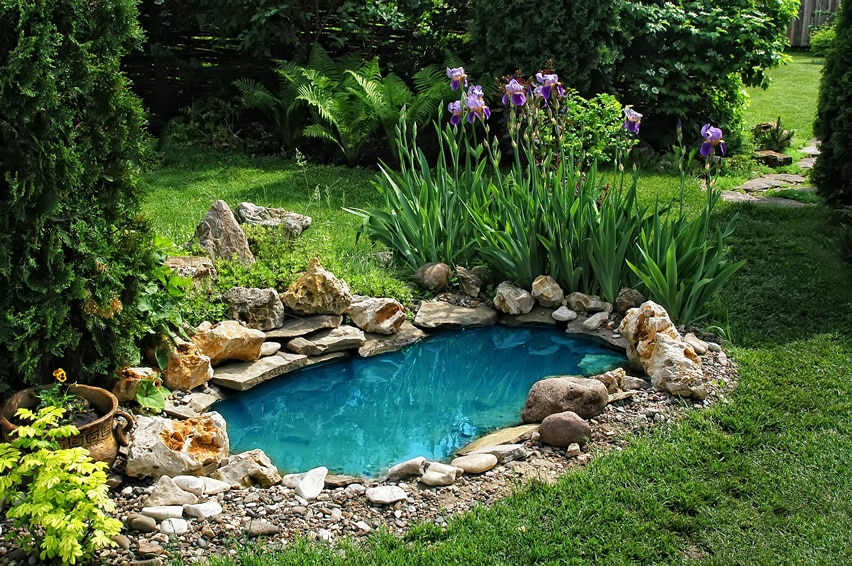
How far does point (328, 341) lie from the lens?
568 centimetres

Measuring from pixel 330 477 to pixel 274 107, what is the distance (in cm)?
674

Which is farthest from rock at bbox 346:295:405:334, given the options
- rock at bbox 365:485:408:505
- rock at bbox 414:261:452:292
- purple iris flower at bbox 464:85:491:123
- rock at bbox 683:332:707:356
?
rock at bbox 365:485:408:505

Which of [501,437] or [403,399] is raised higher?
[501,437]

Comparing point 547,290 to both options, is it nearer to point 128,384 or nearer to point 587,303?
point 587,303

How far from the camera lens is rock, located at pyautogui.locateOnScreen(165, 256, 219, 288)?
5367 millimetres

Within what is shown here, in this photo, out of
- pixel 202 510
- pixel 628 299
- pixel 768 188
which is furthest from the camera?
pixel 768 188

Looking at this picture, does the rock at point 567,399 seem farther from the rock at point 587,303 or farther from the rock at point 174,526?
the rock at point 174,526

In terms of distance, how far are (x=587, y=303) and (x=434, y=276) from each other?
1.10 m

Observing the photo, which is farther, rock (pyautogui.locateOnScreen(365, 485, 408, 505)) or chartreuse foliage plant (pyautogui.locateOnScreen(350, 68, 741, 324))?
chartreuse foliage plant (pyautogui.locateOnScreen(350, 68, 741, 324))

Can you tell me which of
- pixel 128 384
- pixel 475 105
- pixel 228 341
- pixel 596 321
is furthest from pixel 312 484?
pixel 475 105

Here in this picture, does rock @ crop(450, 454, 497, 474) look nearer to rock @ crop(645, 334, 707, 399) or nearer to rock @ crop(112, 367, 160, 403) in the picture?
rock @ crop(645, 334, 707, 399)

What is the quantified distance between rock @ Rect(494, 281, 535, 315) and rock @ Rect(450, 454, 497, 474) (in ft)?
6.84

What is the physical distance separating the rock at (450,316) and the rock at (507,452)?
6.23ft

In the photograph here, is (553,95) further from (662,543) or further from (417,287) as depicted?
Result: (662,543)
